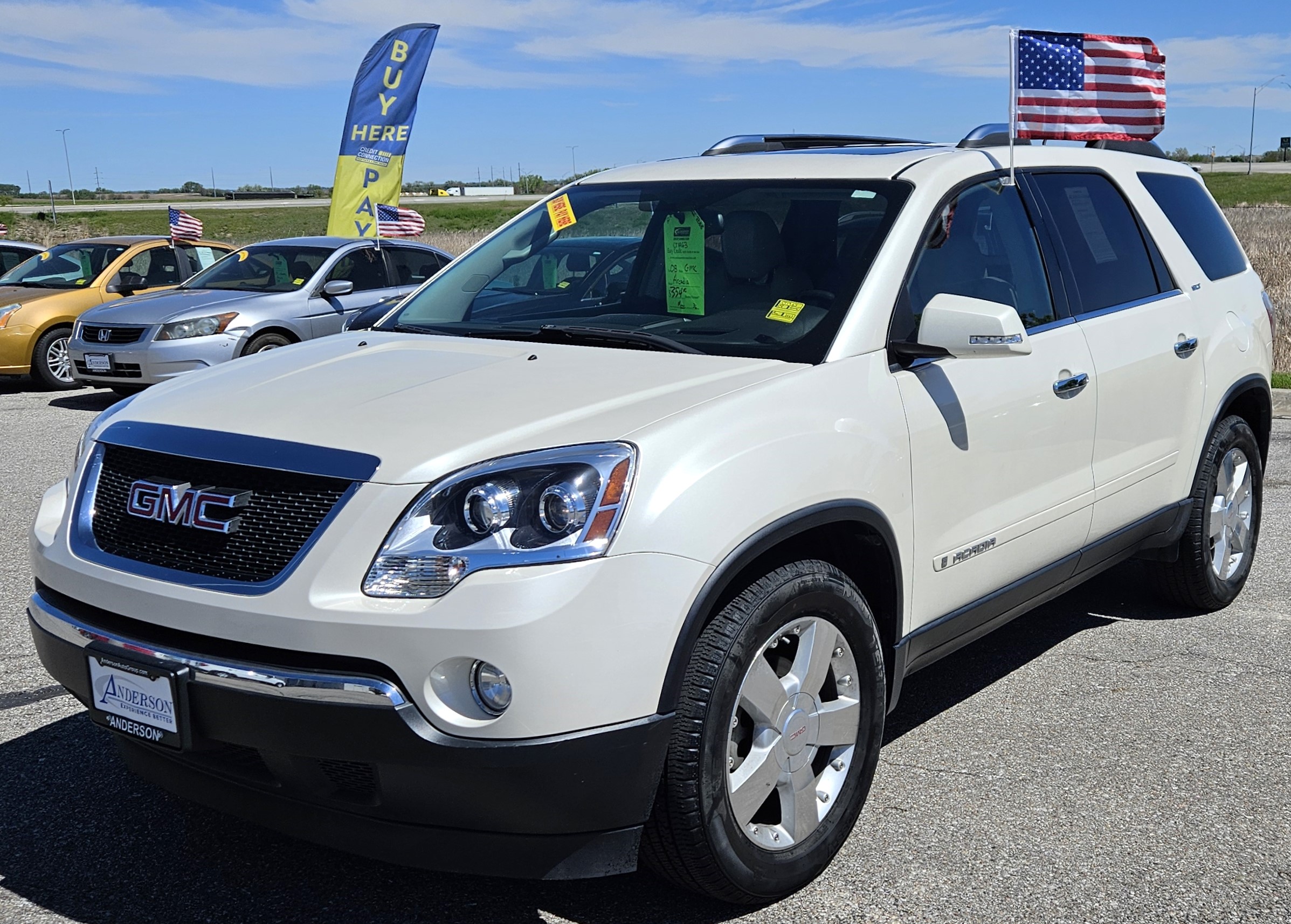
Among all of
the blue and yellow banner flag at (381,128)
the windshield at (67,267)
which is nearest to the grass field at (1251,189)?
the blue and yellow banner flag at (381,128)

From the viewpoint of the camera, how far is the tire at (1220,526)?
16.4 ft

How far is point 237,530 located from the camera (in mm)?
2736

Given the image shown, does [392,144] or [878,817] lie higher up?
[392,144]

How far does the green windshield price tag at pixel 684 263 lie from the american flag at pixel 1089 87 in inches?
58.1

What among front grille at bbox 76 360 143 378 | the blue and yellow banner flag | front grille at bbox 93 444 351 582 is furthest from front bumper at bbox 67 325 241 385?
front grille at bbox 93 444 351 582

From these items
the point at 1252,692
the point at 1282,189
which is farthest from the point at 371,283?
the point at 1282,189

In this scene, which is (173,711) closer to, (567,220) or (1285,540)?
(567,220)

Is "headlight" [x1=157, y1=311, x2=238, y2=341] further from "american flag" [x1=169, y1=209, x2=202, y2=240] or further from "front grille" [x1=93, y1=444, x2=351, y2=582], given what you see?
"front grille" [x1=93, y1=444, x2=351, y2=582]

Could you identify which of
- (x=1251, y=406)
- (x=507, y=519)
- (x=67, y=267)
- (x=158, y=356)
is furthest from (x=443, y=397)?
(x=67, y=267)

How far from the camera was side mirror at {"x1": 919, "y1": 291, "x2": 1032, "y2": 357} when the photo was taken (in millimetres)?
3338

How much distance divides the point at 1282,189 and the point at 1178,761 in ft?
225

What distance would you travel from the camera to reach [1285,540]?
6504mm

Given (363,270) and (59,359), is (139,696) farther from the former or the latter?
(59,359)

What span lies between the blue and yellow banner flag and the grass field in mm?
41573
